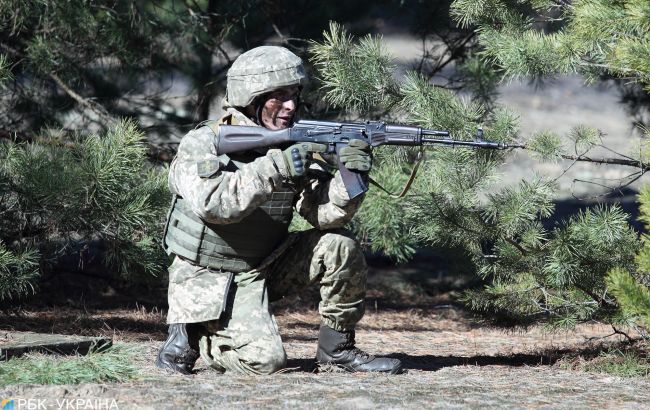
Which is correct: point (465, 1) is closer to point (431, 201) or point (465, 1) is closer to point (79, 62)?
point (431, 201)

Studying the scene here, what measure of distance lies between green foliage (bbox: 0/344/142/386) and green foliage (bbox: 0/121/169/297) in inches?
35.8

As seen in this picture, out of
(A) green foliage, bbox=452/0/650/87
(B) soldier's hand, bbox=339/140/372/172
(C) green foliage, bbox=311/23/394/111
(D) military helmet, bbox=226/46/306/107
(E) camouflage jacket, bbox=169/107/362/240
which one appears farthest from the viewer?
(C) green foliage, bbox=311/23/394/111

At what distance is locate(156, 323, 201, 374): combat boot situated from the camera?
13.2 ft

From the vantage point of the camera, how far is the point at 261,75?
163 inches

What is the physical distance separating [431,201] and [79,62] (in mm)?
2574

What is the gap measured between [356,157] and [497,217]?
89 centimetres

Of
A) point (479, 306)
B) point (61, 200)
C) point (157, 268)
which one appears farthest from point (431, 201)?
point (61, 200)

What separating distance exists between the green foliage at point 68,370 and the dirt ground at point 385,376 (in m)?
0.08

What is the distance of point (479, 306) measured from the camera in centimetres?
468

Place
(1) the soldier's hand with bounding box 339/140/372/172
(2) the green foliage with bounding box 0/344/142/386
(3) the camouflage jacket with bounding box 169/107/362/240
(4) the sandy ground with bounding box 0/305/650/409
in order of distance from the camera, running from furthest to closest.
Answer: (1) the soldier's hand with bounding box 339/140/372/172, (3) the camouflage jacket with bounding box 169/107/362/240, (2) the green foliage with bounding box 0/344/142/386, (4) the sandy ground with bounding box 0/305/650/409

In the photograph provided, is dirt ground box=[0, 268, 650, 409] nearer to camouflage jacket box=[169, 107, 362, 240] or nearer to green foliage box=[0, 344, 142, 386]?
green foliage box=[0, 344, 142, 386]

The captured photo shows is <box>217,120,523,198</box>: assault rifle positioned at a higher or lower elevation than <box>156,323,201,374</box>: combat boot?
higher

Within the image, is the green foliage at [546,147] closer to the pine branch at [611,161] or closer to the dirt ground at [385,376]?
the pine branch at [611,161]

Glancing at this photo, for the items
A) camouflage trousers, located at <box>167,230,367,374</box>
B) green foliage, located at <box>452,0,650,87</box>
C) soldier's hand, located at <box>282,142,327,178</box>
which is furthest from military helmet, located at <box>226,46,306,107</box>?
green foliage, located at <box>452,0,650,87</box>
